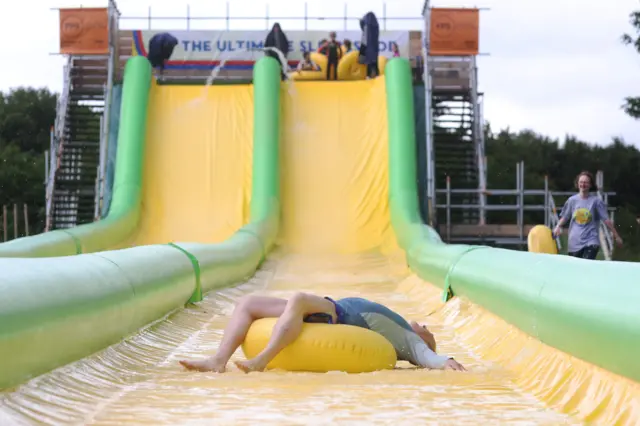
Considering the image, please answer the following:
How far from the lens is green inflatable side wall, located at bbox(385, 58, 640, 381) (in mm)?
2258

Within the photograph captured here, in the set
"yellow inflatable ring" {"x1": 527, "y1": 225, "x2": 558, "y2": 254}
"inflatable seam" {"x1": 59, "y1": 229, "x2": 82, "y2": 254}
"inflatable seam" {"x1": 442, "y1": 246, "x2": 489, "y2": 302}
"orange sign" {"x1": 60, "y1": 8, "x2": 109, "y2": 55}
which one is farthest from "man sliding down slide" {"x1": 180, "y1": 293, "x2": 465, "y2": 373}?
"orange sign" {"x1": 60, "y1": 8, "x2": 109, "y2": 55}

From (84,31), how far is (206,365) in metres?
9.72

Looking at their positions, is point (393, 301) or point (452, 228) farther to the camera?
point (452, 228)

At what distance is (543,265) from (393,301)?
2.39 meters

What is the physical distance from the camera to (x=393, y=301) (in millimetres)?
5566

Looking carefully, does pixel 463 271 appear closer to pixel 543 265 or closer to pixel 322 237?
pixel 543 265

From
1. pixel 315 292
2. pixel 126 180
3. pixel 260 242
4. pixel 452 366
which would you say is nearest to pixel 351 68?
pixel 126 180

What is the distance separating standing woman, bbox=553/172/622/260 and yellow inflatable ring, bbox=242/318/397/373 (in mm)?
2827

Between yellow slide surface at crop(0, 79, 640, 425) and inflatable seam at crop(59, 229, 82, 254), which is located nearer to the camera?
yellow slide surface at crop(0, 79, 640, 425)

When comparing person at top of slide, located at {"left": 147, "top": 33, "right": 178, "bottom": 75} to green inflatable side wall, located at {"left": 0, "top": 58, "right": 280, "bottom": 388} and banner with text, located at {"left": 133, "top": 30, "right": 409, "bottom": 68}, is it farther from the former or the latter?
green inflatable side wall, located at {"left": 0, "top": 58, "right": 280, "bottom": 388}

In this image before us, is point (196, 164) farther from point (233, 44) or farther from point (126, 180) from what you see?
point (233, 44)

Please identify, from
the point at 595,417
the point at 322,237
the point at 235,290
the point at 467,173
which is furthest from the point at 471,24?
the point at 595,417

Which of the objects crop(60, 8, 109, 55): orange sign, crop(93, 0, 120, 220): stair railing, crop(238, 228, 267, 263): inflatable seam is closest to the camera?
crop(238, 228, 267, 263): inflatable seam

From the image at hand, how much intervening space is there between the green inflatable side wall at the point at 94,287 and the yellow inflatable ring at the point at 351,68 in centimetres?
367
